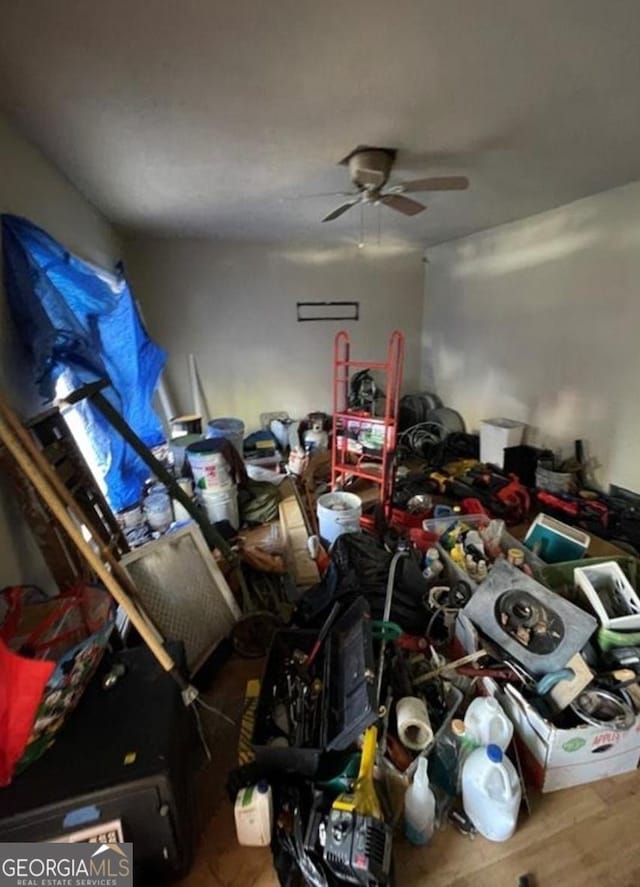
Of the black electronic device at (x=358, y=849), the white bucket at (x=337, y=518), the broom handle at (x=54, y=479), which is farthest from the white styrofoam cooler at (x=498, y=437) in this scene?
the broom handle at (x=54, y=479)

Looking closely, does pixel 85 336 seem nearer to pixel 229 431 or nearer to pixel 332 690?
pixel 332 690

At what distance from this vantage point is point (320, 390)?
16.1 feet

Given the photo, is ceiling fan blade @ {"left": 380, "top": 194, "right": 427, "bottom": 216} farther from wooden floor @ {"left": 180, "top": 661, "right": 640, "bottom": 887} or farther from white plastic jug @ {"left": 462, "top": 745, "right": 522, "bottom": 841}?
wooden floor @ {"left": 180, "top": 661, "right": 640, "bottom": 887}

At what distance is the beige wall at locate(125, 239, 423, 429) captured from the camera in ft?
13.4

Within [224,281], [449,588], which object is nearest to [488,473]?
[449,588]

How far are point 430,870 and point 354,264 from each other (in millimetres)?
4873

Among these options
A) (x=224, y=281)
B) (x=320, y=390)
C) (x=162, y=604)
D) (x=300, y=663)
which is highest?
(x=224, y=281)

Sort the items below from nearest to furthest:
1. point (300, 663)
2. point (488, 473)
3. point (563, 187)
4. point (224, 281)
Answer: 1. point (300, 663)
2. point (563, 187)
3. point (488, 473)
4. point (224, 281)

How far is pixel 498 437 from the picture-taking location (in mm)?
3633

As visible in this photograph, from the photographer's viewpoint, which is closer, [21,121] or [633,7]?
[633,7]

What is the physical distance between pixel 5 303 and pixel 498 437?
3638 millimetres

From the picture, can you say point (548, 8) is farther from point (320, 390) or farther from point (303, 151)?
point (320, 390)

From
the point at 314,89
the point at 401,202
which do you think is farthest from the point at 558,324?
the point at 314,89

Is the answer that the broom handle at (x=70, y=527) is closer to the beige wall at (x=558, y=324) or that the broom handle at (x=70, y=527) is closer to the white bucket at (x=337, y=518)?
the white bucket at (x=337, y=518)
